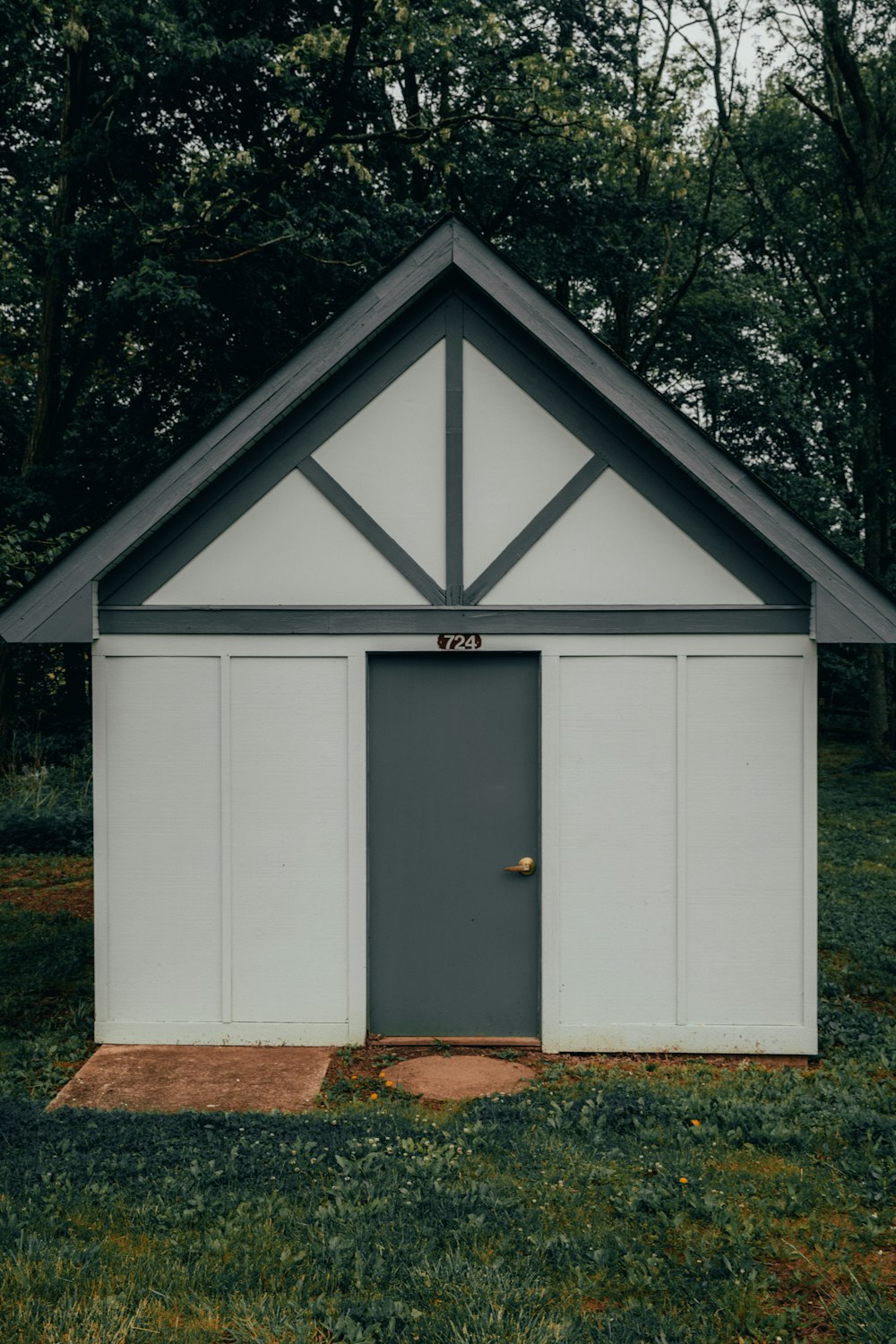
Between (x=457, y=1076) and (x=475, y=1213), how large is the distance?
6.25ft

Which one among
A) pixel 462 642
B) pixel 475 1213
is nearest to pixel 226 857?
pixel 462 642

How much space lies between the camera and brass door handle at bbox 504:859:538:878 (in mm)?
6992

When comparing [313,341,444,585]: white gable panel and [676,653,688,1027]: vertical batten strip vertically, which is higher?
[313,341,444,585]: white gable panel

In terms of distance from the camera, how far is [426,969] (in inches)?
280

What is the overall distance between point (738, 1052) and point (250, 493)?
4823mm

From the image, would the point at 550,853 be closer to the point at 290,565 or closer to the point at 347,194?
the point at 290,565

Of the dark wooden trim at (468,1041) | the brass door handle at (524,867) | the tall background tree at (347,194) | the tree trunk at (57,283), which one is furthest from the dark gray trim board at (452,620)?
the tree trunk at (57,283)

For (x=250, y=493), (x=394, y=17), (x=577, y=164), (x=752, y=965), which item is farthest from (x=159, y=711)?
(x=577, y=164)

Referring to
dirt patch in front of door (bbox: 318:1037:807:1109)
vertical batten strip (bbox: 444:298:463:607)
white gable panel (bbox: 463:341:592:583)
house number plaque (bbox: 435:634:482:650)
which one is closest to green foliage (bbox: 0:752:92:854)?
dirt patch in front of door (bbox: 318:1037:807:1109)

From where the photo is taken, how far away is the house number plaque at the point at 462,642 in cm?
696

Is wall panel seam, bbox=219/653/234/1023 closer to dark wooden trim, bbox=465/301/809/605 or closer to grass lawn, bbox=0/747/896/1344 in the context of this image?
grass lawn, bbox=0/747/896/1344

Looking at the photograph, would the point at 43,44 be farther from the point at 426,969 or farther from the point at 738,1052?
the point at 738,1052

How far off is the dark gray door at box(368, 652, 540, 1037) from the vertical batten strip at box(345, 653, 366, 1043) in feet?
0.36

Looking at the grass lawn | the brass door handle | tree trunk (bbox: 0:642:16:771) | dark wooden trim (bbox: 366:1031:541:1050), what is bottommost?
dark wooden trim (bbox: 366:1031:541:1050)
